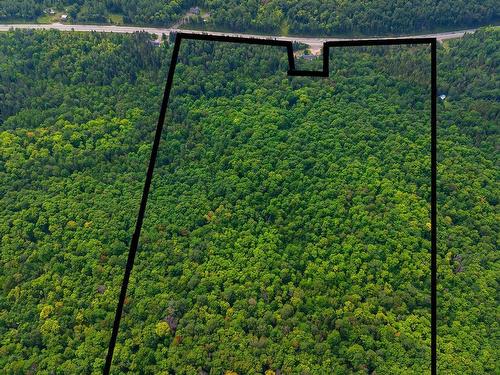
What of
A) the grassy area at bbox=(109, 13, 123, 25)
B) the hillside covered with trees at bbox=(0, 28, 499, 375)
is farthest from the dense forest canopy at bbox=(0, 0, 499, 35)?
the hillside covered with trees at bbox=(0, 28, 499, 375)

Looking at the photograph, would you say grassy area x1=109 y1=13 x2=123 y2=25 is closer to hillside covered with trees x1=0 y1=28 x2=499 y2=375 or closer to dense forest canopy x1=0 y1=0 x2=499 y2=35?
dense forest canopy x1=0 y1=0 x2=499 y2=35

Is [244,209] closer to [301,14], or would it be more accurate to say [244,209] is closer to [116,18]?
[301,14]

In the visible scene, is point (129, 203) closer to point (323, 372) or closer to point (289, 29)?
point (323, 372)

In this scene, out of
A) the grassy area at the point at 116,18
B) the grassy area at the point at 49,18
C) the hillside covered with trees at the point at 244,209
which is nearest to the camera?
the hillside covered with trees at the point at 244,209

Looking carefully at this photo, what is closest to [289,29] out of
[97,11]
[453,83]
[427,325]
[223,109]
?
[223,109]

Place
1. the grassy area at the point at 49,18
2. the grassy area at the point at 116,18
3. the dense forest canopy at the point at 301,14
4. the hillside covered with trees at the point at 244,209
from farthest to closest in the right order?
1. the grassy area at the point at 116,18
2. the grassy area at the point at 49,18
3. the dense forest canopy at the point at 301,14
4. the hillside covered with trees at the point at 244,209

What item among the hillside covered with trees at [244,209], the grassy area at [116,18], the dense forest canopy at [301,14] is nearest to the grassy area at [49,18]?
the dense forest canopy at [301,14]

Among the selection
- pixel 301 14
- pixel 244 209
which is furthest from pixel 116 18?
pixel 244 209

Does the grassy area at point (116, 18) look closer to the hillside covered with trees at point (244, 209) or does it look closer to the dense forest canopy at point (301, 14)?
the dense forest canopy at point (301, 14)
